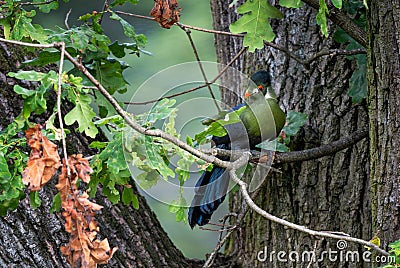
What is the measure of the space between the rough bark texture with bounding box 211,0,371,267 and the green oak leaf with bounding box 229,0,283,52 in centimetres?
44

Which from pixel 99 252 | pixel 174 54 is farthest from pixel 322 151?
pixel 174 54

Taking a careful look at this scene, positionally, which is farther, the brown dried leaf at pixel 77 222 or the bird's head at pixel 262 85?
the bird's head at pixel 262 85

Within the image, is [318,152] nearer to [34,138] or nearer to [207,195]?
[207,195]

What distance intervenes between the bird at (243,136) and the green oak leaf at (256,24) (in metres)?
0.38

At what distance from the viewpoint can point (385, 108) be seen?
1390 millimetres

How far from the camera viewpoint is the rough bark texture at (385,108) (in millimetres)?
1359

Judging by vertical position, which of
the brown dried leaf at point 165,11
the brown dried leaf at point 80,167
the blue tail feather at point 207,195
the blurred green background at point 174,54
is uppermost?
the blurred green background at point 174,54

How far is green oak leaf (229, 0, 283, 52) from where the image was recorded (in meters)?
1.44

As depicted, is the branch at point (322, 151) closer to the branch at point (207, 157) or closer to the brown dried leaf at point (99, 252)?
the branch at point (207, 157)

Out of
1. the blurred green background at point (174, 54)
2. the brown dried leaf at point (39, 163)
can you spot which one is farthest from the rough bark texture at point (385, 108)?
the blurred green background at point (174, 54)

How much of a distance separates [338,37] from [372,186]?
50cm

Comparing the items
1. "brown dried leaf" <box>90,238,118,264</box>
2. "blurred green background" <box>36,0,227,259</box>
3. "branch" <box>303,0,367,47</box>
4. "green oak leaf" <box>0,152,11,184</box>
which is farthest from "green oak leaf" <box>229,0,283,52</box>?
"blurred green background" <box>36,0,227,259</box>

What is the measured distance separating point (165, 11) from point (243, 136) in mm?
641

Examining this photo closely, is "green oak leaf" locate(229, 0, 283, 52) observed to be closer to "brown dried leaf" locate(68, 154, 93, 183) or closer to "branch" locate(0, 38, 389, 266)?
"branch" locate(0, 38, 389, 266)
